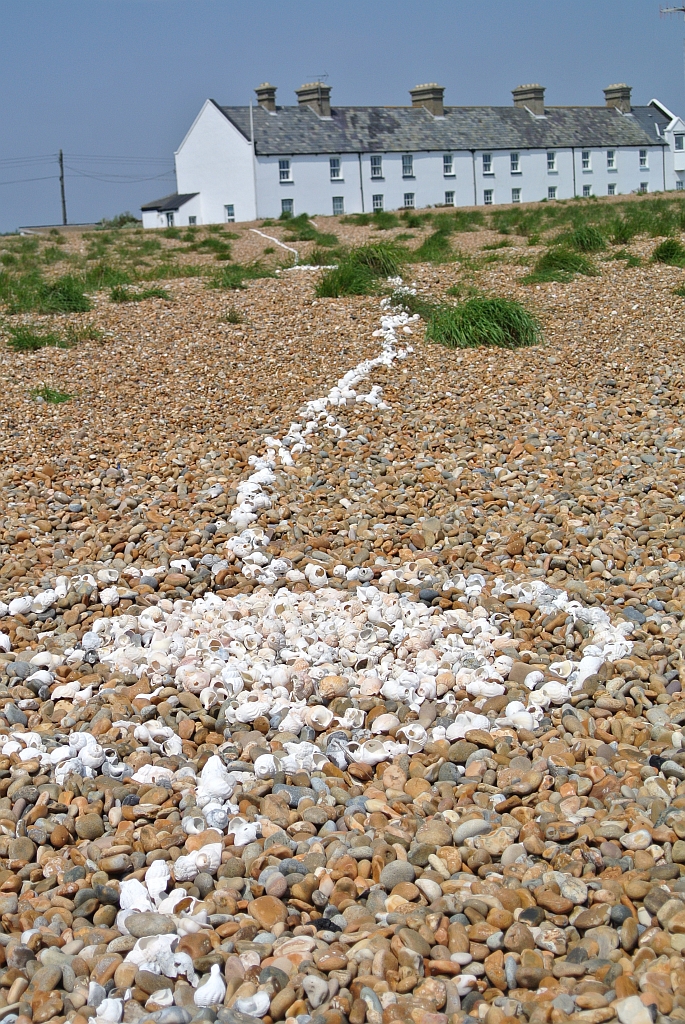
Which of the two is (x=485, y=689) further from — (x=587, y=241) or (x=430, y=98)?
(x=430, y=98)

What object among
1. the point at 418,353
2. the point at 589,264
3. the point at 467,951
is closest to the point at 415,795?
the point at 467,951

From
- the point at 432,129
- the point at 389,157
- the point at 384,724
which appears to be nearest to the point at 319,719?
the point at 384,724

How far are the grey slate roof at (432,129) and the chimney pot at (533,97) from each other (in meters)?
0.58

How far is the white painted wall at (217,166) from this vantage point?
4250cm

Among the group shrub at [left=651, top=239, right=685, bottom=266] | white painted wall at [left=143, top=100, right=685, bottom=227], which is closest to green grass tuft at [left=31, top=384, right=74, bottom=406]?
shrub at [left=651, top=239, right=685, bottom=266]

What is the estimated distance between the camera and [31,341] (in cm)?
921

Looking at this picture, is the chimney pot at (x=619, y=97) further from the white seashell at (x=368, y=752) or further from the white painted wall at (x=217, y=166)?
the white seashell at (x=368, y=752)

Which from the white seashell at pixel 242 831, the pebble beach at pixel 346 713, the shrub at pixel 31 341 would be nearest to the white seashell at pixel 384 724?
the pebble beach at pixel 346 713

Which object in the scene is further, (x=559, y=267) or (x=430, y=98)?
(x=430, y=98)

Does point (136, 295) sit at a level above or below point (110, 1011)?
above

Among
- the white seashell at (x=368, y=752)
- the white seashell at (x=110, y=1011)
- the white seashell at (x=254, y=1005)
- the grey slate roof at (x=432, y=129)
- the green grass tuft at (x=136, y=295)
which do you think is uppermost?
the grey slate roof at (x=432, y=129)

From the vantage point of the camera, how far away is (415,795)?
9.65ft

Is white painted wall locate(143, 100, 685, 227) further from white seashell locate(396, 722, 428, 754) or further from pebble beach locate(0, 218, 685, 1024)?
white seashell locate(396, 722, 428, 754)

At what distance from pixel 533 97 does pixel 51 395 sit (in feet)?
161
